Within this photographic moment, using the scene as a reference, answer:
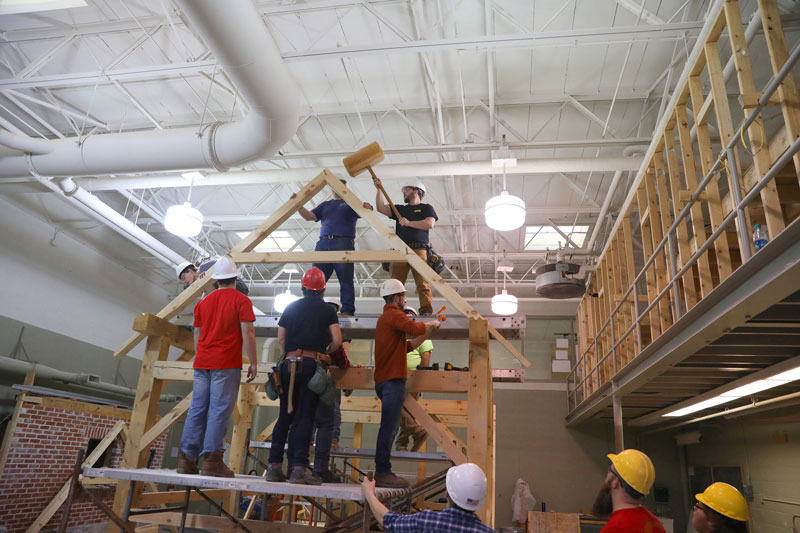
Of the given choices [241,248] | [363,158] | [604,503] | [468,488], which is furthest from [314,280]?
[604,503]

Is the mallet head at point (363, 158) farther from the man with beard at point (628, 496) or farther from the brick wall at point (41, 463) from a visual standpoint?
the brick wall at point (41, 463)

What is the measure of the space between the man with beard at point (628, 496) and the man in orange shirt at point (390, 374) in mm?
1982

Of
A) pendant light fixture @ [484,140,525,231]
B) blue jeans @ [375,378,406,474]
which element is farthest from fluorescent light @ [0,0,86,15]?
blue jeans @ [375,378,406,474]

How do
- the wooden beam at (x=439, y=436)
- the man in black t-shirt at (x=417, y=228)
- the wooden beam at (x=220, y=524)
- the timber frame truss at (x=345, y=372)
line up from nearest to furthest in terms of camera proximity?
the wooden beam at (x=439, y=436) < the timber frame truss at (x=345, y=372) < the wooden beam at (x=220, y=524) < the man in black t-shirt at (x=417, y=228)

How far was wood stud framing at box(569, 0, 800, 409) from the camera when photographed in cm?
519

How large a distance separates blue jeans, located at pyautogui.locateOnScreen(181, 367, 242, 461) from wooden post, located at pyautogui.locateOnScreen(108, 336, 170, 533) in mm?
1029

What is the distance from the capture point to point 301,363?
5.14 meters

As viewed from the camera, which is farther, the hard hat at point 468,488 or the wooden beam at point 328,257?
the wooden beam at point 328,257

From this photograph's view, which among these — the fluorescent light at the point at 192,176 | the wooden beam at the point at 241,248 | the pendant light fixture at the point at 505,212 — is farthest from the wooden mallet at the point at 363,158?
the fluorescent light at the point at 192,176

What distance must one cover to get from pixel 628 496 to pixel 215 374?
11.9ft

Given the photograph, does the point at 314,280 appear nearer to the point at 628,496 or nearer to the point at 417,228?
the point at 417,228

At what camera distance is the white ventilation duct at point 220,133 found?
6141mm

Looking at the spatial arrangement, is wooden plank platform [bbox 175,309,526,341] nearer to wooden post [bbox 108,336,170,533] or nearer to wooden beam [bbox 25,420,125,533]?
wooden post [bbox 108,336,170,533]

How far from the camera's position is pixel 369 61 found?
9.91m
